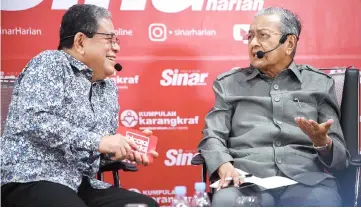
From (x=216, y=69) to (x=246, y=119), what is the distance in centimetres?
106

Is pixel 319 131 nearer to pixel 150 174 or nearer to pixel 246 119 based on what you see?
pixel 246 119

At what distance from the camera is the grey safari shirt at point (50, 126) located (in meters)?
3.00

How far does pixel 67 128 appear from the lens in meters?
3.03

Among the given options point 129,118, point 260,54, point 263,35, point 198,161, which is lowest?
point 198,161

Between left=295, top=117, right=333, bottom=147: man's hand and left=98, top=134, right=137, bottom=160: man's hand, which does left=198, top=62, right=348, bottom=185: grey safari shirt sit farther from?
left=98, top=134, right=137, bottom=160: man's hand

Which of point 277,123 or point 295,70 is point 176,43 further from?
point 277,123

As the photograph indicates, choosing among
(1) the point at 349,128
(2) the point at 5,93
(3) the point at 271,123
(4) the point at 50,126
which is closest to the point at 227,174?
(3) the point at 271,123

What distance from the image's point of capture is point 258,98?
361 cm

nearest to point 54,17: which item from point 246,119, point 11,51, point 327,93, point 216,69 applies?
point 11,51

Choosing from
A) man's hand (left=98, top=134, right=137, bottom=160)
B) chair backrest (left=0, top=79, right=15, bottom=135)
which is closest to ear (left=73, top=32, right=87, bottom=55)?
man's hand (left=98, top=134, right=137, bottom=160)

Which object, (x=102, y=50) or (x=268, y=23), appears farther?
(x=268, y=23)

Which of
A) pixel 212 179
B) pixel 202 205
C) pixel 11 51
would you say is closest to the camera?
pixel 202 205

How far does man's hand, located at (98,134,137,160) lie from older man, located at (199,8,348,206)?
537 millimetres

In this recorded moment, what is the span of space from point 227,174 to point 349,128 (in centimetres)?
84
